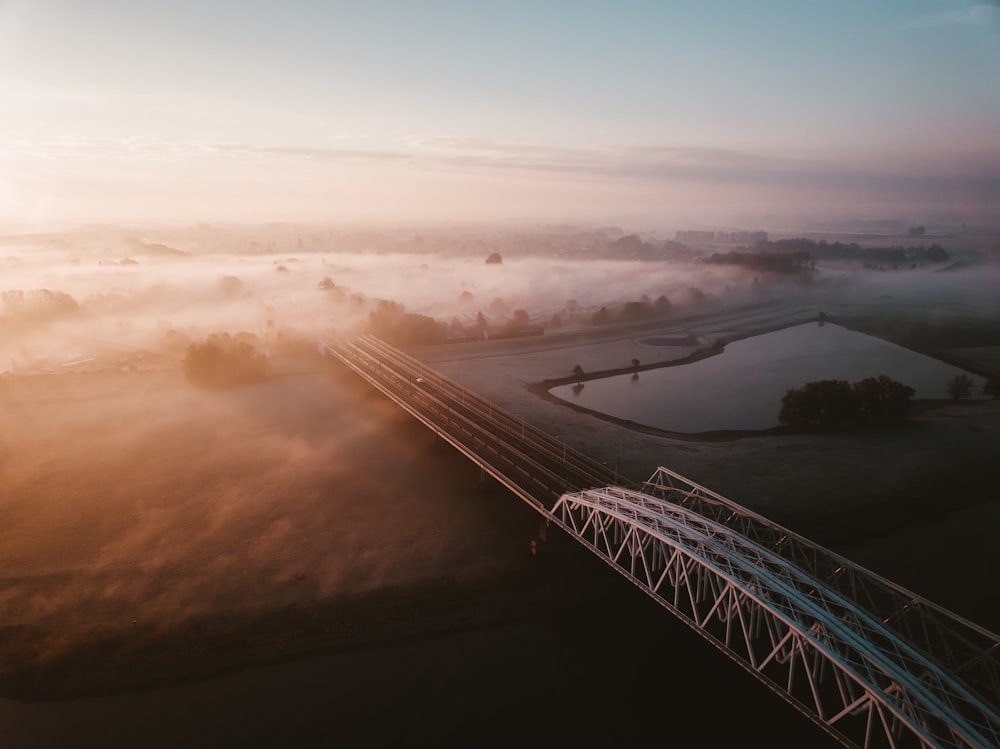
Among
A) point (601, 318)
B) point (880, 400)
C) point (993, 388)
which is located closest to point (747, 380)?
point (880, 400)

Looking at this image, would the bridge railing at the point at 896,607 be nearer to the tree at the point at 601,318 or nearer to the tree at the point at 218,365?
the tree at the point at 218,365

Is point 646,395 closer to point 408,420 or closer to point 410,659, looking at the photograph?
point 408,420

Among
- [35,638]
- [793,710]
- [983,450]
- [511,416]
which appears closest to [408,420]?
[511,416]

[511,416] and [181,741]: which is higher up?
[511,416]

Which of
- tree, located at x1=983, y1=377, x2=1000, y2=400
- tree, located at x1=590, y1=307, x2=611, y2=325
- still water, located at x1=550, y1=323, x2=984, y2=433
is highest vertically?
tree, located at x1=590, y1=307, x2=611, y2=325

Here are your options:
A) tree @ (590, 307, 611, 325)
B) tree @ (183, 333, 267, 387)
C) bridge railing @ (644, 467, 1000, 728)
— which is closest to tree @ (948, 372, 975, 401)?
bridge railing @ (644, 467, 1000, 728)

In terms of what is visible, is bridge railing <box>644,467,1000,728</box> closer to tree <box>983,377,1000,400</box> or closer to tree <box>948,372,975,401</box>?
tree <box>948,372,975,401</box>
